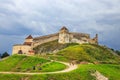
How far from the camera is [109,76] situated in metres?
74.6

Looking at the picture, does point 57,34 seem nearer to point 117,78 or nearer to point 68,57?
point 68,57

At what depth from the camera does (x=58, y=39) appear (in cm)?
14738

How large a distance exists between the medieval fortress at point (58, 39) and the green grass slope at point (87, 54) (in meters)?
15.7

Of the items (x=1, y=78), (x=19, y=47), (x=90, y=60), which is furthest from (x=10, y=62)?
(x=19, y=47)

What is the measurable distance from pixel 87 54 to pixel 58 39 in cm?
3439

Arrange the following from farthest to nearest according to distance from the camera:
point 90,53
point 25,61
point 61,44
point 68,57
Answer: point 61,44
point 90,53
point 68,57
point 25,61

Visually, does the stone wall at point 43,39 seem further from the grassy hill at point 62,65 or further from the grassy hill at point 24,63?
the grassy hill at point 24,63

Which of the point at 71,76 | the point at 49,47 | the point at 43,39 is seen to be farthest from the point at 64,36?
the point at 71,76

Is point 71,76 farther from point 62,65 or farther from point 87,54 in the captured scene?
point 87,54

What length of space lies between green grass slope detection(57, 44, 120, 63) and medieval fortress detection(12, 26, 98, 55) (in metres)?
15.7

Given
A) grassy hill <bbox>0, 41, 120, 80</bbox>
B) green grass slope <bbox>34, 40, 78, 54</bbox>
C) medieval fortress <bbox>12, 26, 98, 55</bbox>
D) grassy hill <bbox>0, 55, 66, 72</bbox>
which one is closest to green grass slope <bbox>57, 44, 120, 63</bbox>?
grassy hill <bbox>0, 41, 120, 80</bbox>

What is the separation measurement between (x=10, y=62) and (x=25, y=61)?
507cm

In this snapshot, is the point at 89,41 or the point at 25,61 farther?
the point at 89,41

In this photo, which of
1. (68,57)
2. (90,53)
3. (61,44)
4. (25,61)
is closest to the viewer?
(25,61)
